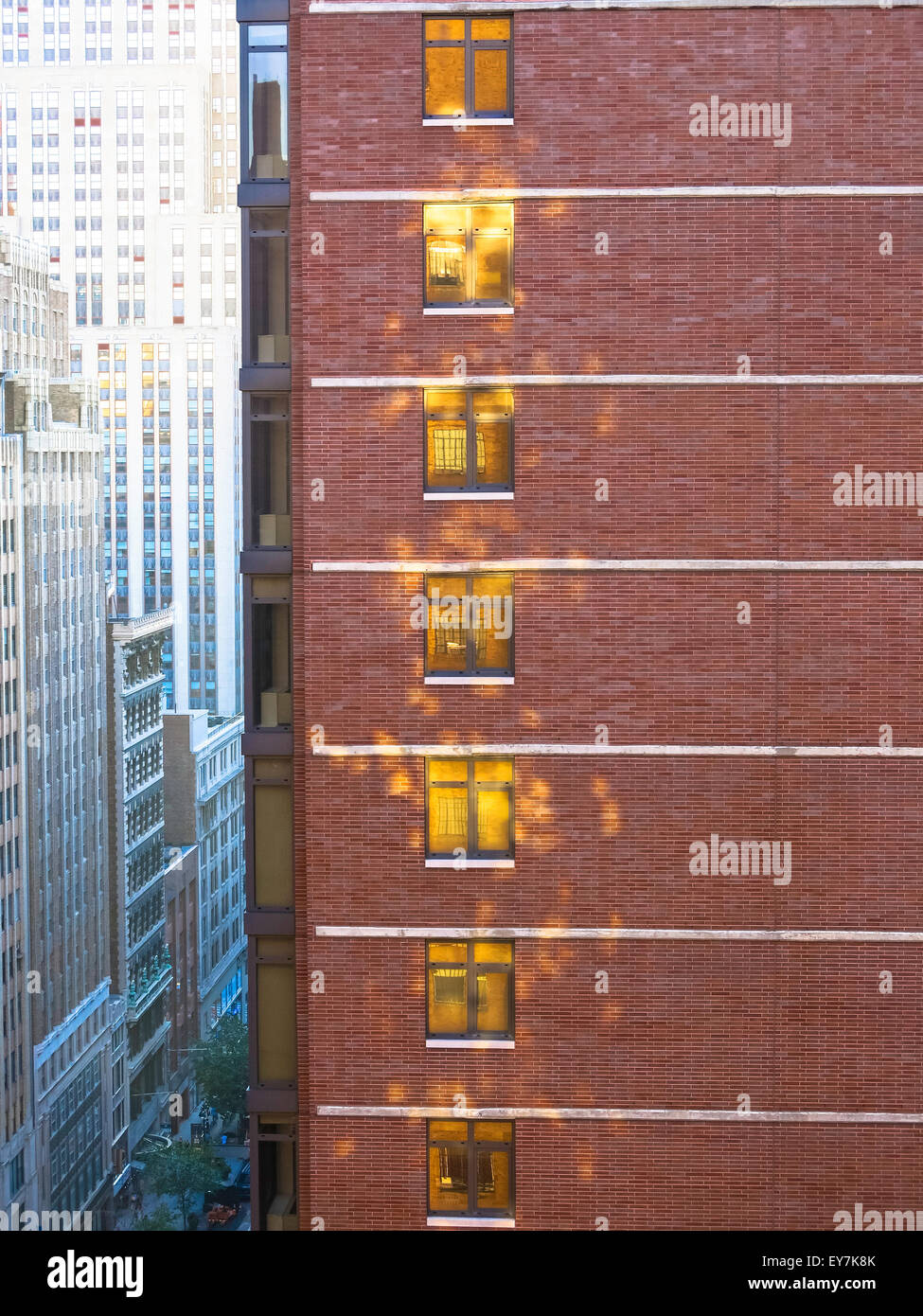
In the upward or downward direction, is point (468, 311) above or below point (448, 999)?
above

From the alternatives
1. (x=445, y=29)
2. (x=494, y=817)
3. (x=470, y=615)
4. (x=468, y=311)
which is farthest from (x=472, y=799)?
(x=445, y=29)

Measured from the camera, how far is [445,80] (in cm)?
1775

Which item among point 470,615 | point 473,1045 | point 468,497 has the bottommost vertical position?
point 473,1045

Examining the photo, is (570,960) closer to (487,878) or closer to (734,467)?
(487,878)

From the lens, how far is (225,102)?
531 feet

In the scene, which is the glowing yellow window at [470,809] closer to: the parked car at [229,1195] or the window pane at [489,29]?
the window pane at [489,29]

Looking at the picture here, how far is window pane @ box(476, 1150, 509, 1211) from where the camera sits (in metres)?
18.3

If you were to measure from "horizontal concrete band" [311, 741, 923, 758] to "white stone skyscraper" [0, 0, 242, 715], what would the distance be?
125m

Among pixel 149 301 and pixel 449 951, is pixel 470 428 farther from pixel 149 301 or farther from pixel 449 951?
pixel 149 301

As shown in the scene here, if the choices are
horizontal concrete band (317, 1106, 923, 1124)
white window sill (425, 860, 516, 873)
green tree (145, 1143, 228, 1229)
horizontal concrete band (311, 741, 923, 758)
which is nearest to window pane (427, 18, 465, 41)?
horizontal concrete band (311, 741, 923, 758)

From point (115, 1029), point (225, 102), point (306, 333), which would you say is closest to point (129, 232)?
point (225, 102)

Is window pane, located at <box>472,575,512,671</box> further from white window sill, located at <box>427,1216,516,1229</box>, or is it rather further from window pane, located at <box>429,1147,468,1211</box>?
white window sill, located at <box>427,1216,516,1229</box>

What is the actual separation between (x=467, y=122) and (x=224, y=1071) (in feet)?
269
